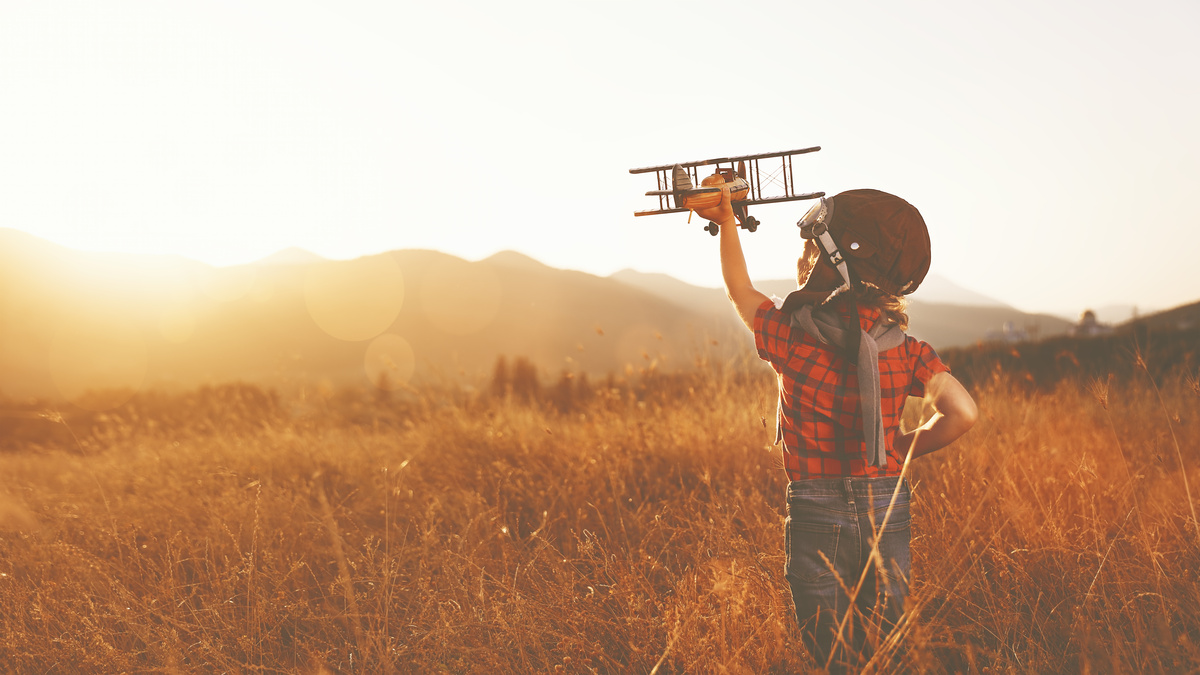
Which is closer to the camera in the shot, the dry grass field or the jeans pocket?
the jeans pocket

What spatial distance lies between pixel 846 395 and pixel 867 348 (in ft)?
0.61

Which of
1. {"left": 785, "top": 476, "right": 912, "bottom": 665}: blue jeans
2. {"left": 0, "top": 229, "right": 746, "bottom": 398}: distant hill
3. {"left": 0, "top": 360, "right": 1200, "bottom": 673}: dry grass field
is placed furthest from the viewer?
{"left": 0, "top": 229, "right": 746, "bottom": 398}: distant hill

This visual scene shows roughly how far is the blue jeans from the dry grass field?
16 centimetres

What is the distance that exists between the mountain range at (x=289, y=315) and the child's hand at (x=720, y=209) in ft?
98.5

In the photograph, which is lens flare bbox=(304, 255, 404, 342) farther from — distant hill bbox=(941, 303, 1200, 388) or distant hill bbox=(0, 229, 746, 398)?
distant hill bbox=(941, 303, 1200, 388)

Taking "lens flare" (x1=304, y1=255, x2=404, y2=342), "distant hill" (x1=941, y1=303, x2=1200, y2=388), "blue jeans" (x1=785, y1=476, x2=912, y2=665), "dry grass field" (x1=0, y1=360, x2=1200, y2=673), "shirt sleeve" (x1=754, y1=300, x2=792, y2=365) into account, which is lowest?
"distant hill" (x1=941, y1=303, x2=1200, y2=388)

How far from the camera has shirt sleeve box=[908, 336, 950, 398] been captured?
163cm

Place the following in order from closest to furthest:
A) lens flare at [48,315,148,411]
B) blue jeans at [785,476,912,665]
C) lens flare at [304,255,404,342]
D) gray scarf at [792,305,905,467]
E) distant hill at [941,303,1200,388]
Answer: gray scarf at [792,305,905,467] → blue jeans at [785,476,912,665] → distant hill at [941,303,1200,388] → lens flare at [48,315,148,411] → lens flare at [304,255,404,342]

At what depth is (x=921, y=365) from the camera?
5.36ft

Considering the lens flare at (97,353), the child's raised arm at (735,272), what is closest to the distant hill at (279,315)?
the lens flare at (97,353)

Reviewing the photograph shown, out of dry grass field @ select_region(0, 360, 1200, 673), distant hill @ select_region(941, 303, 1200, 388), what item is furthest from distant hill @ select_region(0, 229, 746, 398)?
dry grass field @ select_region(0, 360, 1200, 673)

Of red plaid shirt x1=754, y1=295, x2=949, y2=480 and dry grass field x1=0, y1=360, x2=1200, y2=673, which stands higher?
red plaid shirt x1=754, y1=295, x2=949, y2=480

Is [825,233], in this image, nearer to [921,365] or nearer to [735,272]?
[735,272]

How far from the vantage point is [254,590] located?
8.38 feet
